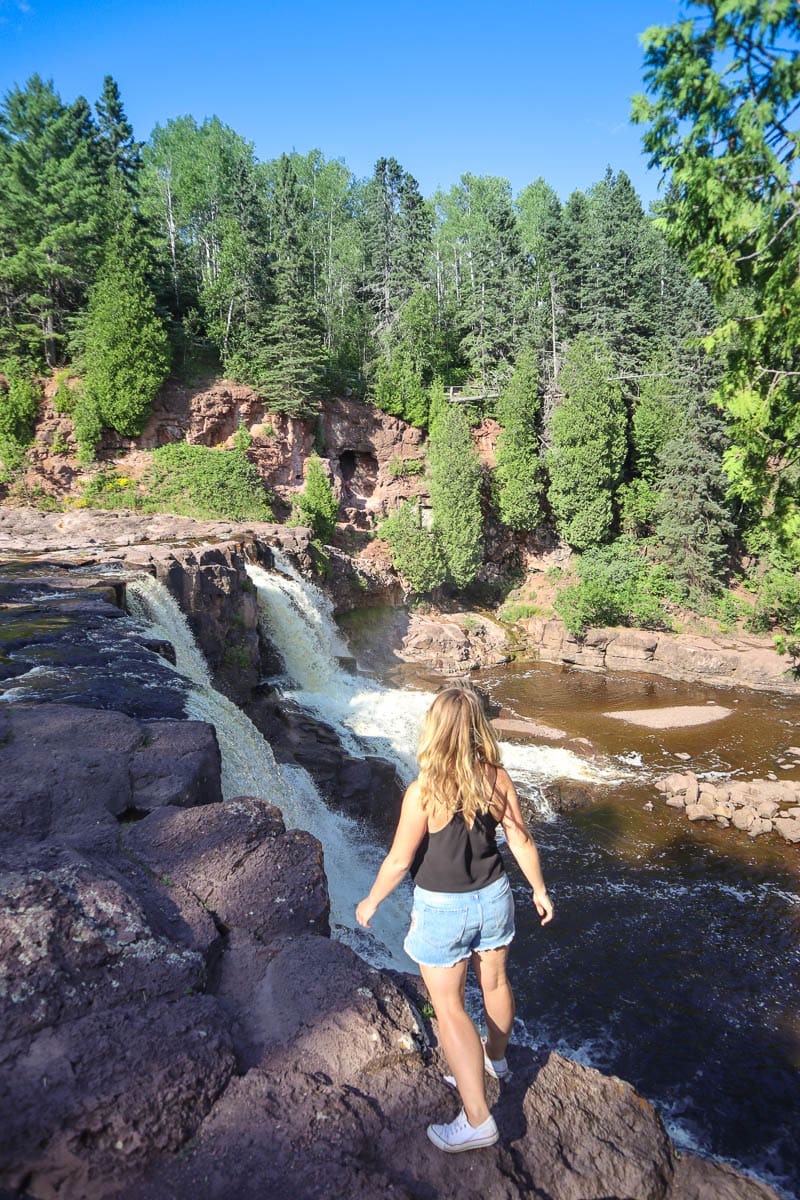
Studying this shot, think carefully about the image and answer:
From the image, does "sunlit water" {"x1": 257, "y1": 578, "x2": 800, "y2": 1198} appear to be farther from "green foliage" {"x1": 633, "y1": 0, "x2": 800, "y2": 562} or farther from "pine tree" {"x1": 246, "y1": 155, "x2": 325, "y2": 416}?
"pine tree" {"x1": 246, "y1": 155, "x2": 325, "y2": 416}

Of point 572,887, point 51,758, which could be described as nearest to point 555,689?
point 572,887

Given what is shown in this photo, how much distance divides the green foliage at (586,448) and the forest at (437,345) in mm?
79

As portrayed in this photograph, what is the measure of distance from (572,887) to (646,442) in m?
20.9

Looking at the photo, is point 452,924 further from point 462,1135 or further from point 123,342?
A: point 123,342

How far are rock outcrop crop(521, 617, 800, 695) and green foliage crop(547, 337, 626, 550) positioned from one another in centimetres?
436

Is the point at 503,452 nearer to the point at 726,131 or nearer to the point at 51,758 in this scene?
the point at 726,131

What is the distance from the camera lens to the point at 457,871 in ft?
8.64

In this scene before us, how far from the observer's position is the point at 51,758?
15.0 feet

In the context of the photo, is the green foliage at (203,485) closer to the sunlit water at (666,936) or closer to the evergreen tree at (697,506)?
the sunlit water at (666,936)

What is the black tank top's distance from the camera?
2637mm

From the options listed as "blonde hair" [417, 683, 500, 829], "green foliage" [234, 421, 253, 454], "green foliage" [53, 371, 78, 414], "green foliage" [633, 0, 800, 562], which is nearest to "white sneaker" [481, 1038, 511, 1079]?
"blonde hair" [417, 683, 500, 829]

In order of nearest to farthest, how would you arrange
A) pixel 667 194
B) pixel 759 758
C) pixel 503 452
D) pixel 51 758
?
pixel 51 758 → pixel 667 194 → pixel 759 758 → pixel 503 452

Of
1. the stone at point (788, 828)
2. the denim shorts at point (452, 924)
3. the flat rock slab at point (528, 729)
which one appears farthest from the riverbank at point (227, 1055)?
the flat rock slab at point (528, 729)

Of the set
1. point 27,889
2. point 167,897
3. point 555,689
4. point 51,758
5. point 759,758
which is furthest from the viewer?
point 555,689
